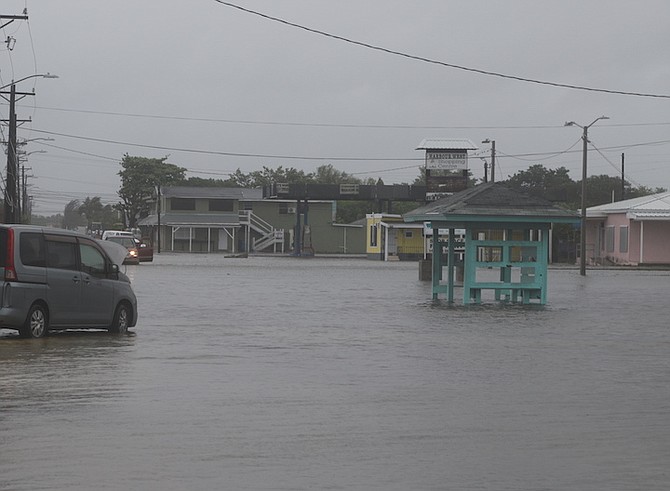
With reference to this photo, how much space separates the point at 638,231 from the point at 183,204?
171 feet

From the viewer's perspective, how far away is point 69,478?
27.3ft

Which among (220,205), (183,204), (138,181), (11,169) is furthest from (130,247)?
(138,181)

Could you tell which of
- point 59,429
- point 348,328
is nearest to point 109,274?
point 348,328

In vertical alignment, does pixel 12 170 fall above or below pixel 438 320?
above

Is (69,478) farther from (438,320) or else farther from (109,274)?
(438,320)

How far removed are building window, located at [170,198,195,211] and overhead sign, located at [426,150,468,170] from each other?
108 feet

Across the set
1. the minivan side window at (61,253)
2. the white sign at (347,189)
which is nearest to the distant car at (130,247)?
the white sign at (347,189)

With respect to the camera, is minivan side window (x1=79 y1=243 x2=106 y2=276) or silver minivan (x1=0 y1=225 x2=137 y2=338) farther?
minivan side window (x1=79 y1=243 x2=106 y2=276)

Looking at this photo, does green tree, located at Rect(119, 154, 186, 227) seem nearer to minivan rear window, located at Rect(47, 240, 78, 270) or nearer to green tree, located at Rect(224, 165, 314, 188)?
green tree, located at Rect(224, 165, 314, 188)

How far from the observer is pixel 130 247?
6381 cm

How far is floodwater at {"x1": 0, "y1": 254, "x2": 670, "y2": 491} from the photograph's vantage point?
868 centimetres

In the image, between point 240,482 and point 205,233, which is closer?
point 240,482

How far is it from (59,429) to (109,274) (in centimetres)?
1065

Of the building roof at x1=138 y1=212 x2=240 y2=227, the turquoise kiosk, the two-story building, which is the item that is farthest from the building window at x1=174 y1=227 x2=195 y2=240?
the turquoise kiosk
